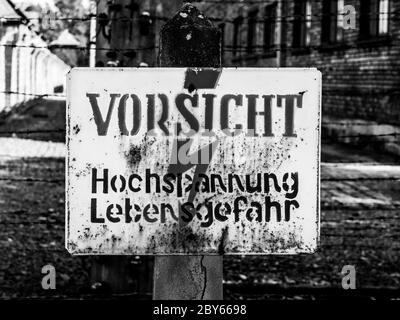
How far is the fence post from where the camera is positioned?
2297 millimetres

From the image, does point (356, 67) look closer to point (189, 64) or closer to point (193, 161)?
point (189, 64)

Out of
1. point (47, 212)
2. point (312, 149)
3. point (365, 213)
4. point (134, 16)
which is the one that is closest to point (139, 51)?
point (134, 16)

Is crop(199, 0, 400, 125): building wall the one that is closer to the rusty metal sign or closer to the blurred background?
the blurred background

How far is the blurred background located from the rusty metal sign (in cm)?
111

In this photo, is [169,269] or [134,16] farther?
[134,16]

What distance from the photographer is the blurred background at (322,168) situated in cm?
408

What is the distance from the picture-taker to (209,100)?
2170mm

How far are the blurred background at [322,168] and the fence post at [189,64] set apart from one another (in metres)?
0.89

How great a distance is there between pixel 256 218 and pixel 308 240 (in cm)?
18

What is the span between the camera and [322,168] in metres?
11.3

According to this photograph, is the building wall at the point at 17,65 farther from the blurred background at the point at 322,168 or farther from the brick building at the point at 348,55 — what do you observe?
the brick building at the point at 348,55

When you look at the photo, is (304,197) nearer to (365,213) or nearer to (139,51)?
(139,51)

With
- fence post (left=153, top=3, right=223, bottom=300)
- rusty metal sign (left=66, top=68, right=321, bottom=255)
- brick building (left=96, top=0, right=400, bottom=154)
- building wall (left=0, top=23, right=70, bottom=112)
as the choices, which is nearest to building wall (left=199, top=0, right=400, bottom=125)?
brick building (left=96, top=0, right=400, bottom=154)

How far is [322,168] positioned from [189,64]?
926 cm
